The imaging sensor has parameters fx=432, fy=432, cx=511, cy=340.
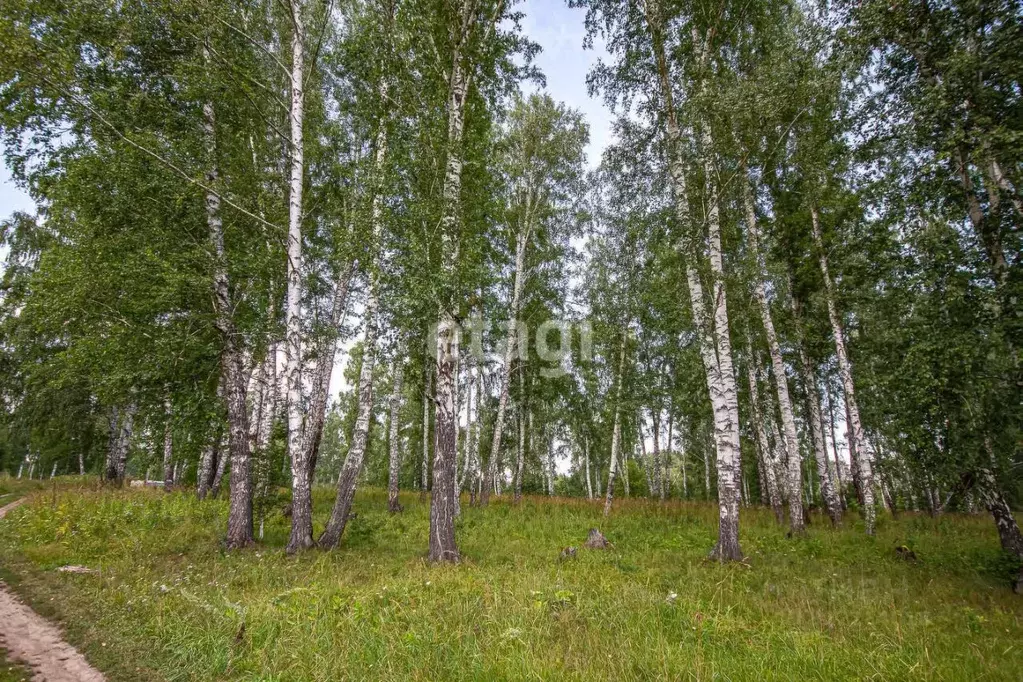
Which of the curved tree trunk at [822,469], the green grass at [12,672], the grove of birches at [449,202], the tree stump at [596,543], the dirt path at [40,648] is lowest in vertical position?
the tree stump at [596,543]

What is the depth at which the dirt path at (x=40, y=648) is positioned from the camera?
13.6ft

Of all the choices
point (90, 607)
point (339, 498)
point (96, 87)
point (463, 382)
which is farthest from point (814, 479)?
point (96, 87)

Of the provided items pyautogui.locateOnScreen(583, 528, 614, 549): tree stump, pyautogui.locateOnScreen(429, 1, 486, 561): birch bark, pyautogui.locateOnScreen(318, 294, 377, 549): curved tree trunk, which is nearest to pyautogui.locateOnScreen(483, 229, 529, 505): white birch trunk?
pyautogui.locateOnScreen(583, 528, 614, 549): tree stump

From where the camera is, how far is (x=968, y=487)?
28.0ft

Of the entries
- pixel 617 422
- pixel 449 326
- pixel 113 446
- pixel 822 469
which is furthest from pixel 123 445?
pixel 822 469

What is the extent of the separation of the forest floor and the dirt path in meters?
0.16

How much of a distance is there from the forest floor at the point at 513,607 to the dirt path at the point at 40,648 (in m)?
0.16

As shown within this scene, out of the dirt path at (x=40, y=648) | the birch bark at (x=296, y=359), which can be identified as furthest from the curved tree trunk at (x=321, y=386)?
the dirt path at (x=40, y=648)

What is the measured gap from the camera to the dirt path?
164 inches

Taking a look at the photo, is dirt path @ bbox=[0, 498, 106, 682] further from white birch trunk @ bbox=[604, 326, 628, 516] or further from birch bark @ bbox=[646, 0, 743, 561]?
white birch trunk @ bbox=[604, 326, 628, 516]

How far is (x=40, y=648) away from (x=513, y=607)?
5.18m

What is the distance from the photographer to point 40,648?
470 cm

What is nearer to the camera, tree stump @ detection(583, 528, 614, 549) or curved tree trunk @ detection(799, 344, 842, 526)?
tree stump @ detection(583, 528, 614, 549)

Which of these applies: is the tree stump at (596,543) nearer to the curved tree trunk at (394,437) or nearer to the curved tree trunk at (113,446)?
the curved tree trunk at (394,437)
